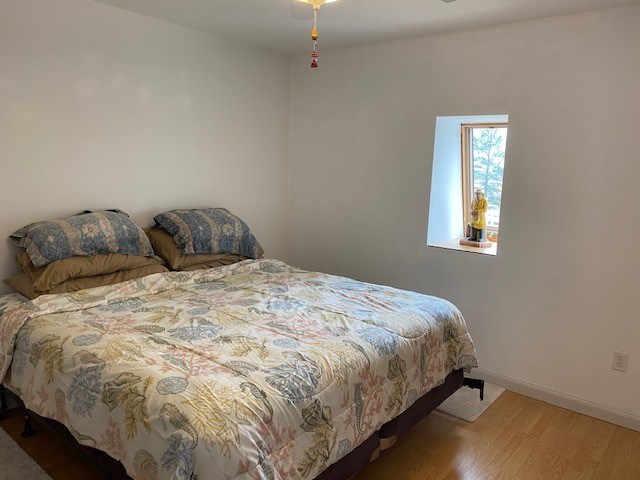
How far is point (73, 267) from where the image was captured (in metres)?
2.42

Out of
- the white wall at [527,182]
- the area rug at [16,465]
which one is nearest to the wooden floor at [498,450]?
the area rug at [16,465]

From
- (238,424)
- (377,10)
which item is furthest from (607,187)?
(238,424)

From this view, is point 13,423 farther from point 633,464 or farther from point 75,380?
point 633,464

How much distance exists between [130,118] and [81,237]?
2.97 ft

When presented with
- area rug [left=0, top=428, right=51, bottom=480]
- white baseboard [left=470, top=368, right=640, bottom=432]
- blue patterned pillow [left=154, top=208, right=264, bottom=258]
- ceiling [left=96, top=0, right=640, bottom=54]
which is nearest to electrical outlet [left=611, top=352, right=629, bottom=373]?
white baseboard [left=470, top=368, right=640, bottom=432]

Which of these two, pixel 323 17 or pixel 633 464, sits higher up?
pixel 323 17

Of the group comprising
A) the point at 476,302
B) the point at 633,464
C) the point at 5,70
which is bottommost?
the point at 633,464

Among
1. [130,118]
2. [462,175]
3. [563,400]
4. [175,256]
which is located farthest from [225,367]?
[462,175]

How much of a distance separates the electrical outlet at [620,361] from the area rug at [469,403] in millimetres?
671

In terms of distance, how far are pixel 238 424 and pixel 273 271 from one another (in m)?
1.73

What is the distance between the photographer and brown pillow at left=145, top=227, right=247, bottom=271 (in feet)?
9.63

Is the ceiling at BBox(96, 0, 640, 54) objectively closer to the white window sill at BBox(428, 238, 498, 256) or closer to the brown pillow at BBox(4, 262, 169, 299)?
the white window sill at BBox(428, 238, 498, 256)

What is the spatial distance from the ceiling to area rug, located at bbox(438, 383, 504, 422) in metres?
2.24

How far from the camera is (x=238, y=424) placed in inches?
57.4
